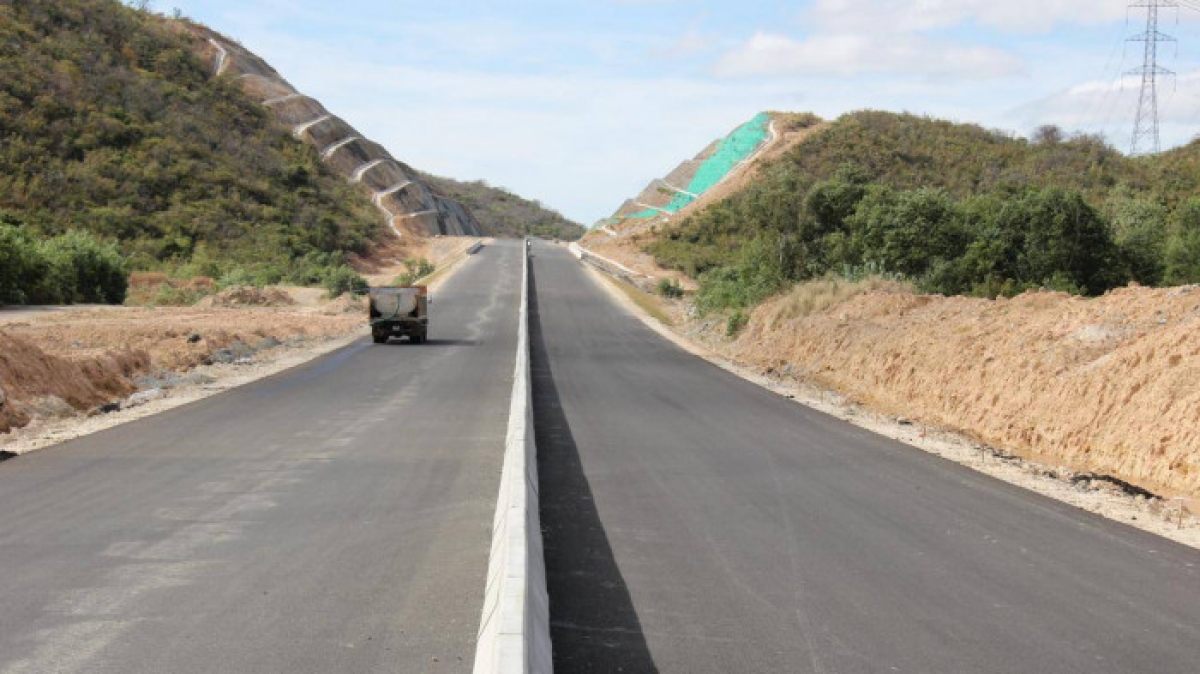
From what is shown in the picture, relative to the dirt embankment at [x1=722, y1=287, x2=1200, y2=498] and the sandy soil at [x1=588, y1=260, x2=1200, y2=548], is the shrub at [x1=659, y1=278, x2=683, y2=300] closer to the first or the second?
the sandy soil at [x1=588, y1=260, x2=1200, y2=548]

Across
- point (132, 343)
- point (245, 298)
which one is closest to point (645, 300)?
point (245, 298)

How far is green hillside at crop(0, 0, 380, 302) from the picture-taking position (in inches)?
2730

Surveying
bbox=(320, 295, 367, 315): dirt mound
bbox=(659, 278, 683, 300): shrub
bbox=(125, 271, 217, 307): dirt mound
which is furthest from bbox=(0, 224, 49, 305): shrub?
bbox=(659, 278, 683, 300): shrub

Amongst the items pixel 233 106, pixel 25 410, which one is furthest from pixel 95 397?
pixel 233 106

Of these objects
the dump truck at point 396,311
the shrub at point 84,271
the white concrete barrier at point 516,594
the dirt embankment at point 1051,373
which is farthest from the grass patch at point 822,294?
the shrub at point 84,271

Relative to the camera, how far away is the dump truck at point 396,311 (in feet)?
119

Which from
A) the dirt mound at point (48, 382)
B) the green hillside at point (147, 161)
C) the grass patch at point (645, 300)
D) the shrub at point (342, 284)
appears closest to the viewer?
the dirt mound at point (48, 382)

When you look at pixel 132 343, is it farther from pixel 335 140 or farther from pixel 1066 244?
pixel 335 140

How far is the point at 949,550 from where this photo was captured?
9.41 m

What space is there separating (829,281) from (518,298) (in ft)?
76.3

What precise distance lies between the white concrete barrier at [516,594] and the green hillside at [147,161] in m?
45.8

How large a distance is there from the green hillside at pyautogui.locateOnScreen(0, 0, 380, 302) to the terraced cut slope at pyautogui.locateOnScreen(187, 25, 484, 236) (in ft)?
31.0

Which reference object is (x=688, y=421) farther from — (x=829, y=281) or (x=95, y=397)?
(x=829, y=281)

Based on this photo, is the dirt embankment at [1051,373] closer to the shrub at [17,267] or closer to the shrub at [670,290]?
the shrub at [17,267]
